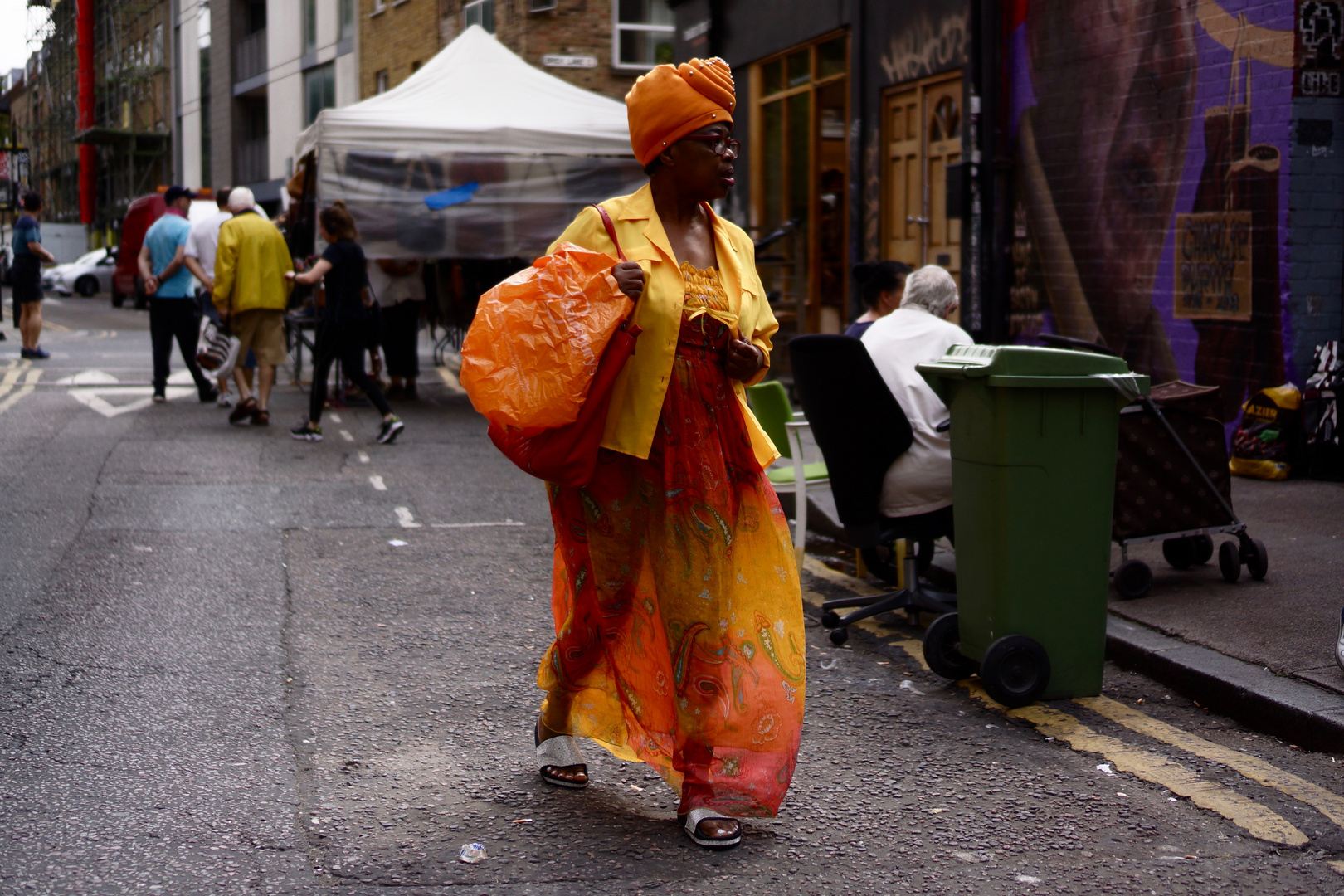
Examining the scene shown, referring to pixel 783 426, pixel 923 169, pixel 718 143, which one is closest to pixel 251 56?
pixel 923 169

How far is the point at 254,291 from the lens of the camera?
37.9ft

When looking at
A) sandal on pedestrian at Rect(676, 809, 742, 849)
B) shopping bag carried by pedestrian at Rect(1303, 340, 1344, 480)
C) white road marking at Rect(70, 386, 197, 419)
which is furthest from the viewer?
white road marking at Rect(70, 386, 197, 419)

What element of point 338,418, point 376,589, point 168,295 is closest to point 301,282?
point 338,418

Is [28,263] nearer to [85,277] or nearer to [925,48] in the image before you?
[925,48]

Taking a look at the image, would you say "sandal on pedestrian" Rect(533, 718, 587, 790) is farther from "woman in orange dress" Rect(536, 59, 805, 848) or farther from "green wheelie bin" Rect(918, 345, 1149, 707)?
"green wheelie bin" Rect(918, 345, 1149, 707)

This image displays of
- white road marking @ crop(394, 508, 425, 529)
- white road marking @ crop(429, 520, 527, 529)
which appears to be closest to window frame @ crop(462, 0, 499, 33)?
white road marking @ crop(394, 508, 425, 529)

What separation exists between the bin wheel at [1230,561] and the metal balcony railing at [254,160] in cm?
3887

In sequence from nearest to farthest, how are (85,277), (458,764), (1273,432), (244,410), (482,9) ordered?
(458,764), (1273,432), (244,410), (482,9), (85,277)

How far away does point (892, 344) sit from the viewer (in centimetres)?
562

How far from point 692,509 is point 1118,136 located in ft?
25.4

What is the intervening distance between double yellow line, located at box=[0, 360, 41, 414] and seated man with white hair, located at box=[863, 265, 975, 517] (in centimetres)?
949

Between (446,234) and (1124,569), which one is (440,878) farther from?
(446,234)

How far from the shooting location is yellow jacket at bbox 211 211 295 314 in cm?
1151

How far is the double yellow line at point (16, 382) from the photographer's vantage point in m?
13.3
